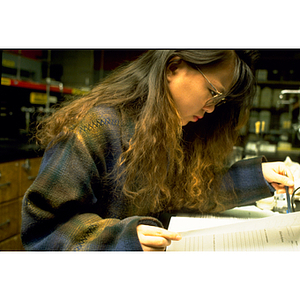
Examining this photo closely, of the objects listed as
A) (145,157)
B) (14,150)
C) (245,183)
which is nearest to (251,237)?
(245,183)

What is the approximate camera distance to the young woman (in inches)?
30.5

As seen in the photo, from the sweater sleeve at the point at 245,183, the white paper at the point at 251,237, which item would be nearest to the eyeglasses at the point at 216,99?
the sweater sleeve at the point at 245,183

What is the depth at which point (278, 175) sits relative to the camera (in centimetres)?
107

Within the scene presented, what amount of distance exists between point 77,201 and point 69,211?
0.04m

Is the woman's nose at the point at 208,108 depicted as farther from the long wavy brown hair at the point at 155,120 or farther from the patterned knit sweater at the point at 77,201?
the patterned knit sweater at the point at 77,201

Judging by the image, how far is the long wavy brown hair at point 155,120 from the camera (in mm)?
891

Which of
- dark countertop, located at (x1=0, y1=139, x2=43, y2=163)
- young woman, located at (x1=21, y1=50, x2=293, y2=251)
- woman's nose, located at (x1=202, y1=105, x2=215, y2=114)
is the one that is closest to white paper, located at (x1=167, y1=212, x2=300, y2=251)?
young woman, located at (x1=21, y1=50, x2=293, y2=251)

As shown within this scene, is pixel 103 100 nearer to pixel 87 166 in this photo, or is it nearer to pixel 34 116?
pixel 87 166

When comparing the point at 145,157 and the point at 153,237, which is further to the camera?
Answer: the point at 145,157

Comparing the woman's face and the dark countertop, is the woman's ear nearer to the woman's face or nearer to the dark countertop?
the woman's face

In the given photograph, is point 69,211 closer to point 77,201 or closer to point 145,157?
point 77,201

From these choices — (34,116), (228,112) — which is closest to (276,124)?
(228,112)

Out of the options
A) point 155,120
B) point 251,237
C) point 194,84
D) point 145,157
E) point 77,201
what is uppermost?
point 194,84
